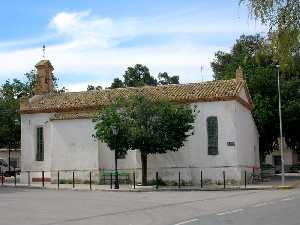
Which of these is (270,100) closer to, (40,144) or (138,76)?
(40,144)

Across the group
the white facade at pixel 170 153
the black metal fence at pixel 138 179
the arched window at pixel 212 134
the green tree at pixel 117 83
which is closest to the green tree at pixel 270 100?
the white facade at pixel 170 153

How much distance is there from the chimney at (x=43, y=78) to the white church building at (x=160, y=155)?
2907 millimetres

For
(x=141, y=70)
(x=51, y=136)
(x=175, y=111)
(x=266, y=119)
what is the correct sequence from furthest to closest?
(x=141, y=70)
(x=266, y=119)
(x=51, y=136)
(x=175, y=111)

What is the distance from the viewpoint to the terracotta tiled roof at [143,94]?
40.4 meters

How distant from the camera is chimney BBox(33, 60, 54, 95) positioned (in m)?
49.7

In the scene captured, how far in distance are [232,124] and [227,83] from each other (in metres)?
3.76

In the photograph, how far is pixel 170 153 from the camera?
132 ft

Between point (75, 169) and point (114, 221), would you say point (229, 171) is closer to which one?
point (75, 169)

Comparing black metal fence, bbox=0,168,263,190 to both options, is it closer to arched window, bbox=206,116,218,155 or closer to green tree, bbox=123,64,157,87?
arched window, bbox=206,116,218,155

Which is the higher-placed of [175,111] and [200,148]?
[175,111]

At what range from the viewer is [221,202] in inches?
964

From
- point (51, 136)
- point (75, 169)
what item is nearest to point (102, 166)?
point (75, 169)

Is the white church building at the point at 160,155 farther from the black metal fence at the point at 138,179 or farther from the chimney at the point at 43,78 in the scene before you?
the chimney at the point at 43,78

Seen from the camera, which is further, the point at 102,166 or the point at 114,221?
the point at 102,166
